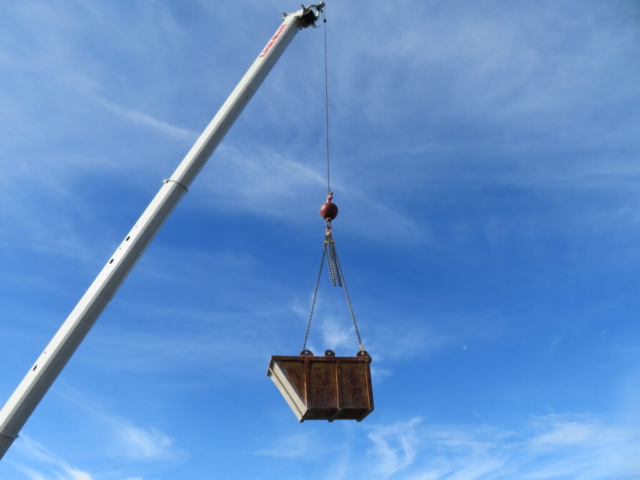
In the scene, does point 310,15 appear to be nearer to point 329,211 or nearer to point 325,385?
point 329,211

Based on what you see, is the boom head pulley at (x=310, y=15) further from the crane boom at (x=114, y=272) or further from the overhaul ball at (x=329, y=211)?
the overhaul ball at (x=329, y=211)

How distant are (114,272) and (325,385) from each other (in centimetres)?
552

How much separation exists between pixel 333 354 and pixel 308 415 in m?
1.57

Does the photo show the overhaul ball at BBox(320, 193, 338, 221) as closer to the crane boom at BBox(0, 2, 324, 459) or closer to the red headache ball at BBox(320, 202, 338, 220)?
the red headache ball at BBox(320, 202, 338, 220)

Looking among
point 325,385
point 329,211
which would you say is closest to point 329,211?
point 329,211

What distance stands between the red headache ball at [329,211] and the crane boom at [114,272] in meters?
4.04

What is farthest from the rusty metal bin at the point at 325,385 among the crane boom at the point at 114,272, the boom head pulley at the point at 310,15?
the boom head pulley at the point at 310,15

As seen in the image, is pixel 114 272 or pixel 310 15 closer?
pixel 114 272

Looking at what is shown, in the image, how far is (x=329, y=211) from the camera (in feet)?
50.2

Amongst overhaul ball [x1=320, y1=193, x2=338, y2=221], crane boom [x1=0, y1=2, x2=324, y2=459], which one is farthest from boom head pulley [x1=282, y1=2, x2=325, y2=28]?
overhaul ball [x1=320, y1=193, x2=338, y2=221]

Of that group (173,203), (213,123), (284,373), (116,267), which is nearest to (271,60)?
(213,123)

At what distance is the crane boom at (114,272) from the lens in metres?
8.58

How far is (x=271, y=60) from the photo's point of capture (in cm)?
1566

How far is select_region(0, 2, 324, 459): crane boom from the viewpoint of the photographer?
858 cm
